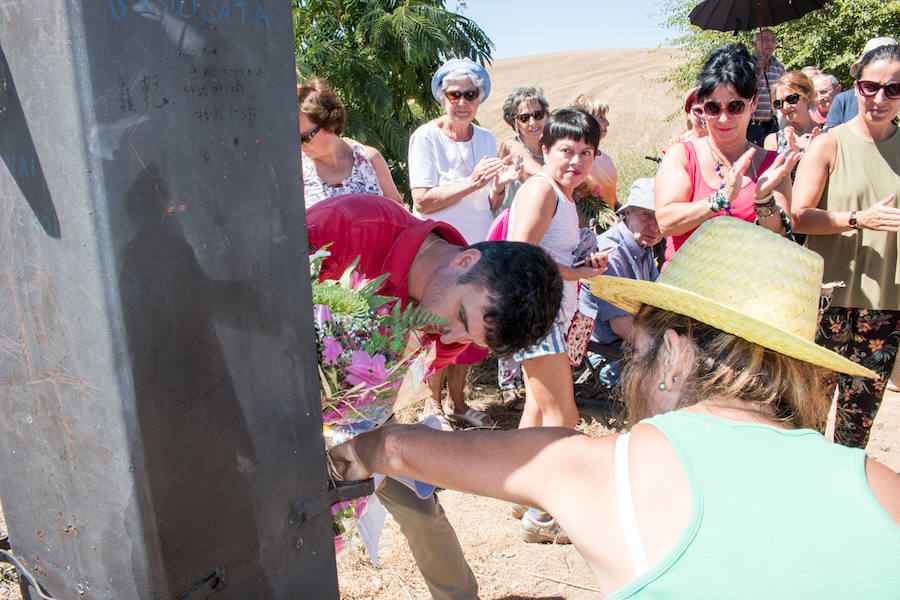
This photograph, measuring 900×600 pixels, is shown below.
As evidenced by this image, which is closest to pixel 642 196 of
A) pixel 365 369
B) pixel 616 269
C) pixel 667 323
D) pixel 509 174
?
pixel 616 269

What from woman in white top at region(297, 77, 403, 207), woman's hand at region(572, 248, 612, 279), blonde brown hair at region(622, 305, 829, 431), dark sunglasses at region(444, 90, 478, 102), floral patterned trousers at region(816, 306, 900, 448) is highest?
dark sunglasses at region(444, 90, 478, 102)

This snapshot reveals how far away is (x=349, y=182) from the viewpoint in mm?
3857

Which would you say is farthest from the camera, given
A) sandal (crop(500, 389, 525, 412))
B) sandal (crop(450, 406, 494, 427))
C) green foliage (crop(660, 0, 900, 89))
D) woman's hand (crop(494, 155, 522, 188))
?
green foliage (crop(660, 0, 900, 89))

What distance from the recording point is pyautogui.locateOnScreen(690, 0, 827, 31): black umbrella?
5879 mm

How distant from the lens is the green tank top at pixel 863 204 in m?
3.20

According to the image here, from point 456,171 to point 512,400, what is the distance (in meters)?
1.68

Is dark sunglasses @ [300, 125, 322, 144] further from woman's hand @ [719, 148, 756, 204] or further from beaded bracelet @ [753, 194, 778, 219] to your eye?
beaded bracelet @ [753, 194, 778, 219]

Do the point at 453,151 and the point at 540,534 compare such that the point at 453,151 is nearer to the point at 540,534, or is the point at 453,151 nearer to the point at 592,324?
the point at 592,324

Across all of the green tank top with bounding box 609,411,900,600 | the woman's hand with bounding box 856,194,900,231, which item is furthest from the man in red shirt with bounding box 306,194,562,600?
the woman's hand with bounding box 856,194,900,231

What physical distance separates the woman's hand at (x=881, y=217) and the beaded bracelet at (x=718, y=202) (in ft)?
1.98

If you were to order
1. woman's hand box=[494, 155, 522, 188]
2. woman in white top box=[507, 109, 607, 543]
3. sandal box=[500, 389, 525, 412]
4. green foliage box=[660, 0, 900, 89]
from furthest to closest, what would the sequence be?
green foliage box=[660, 0, 900, 89] < sandal box=[500, 389, 525, 412] < woman's hand box=[494, 155, 522, 188] < woman in white top box=[507, 109, 607, 543]

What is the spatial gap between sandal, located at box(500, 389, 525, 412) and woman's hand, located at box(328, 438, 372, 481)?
10.7ft

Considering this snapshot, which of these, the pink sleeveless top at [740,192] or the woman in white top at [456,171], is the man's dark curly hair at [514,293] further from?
the woman in white top at [456,171]

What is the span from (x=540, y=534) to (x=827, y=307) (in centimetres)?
177
